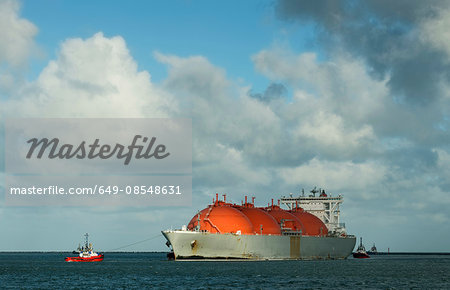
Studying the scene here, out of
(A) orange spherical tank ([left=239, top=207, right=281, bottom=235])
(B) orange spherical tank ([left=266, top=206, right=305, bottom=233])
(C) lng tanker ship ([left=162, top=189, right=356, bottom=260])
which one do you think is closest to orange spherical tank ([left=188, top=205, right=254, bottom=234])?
(C) lng tanker ship ([left=162, top=189, right=356, bottom=260])

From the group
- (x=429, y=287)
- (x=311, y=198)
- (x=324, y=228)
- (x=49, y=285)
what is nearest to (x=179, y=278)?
(x=49, y=285)

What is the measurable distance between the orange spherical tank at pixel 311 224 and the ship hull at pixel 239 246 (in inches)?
117

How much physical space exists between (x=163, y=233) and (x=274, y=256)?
23.3 m

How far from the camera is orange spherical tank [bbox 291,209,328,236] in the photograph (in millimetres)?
124275

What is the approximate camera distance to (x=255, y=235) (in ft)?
327

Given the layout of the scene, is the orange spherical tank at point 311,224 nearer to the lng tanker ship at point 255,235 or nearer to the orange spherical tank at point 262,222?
the lng tanker ship at point 255,235

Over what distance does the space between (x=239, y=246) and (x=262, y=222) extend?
10780 mm

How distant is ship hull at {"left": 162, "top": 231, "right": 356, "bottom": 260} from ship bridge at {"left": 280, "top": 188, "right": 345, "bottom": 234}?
19672 mm

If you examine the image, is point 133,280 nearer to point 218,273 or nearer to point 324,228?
point 218,273

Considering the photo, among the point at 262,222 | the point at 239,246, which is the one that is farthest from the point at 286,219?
the point at 239,246

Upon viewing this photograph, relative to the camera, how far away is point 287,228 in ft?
374

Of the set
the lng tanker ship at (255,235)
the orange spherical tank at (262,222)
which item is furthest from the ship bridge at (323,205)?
the orange spherical tank at (262,222)

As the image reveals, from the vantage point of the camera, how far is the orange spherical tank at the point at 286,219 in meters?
118

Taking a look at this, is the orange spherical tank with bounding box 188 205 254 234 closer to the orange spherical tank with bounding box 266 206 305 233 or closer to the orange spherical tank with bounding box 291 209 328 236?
the orange spherical tank with bounding box 266 206 305 233
